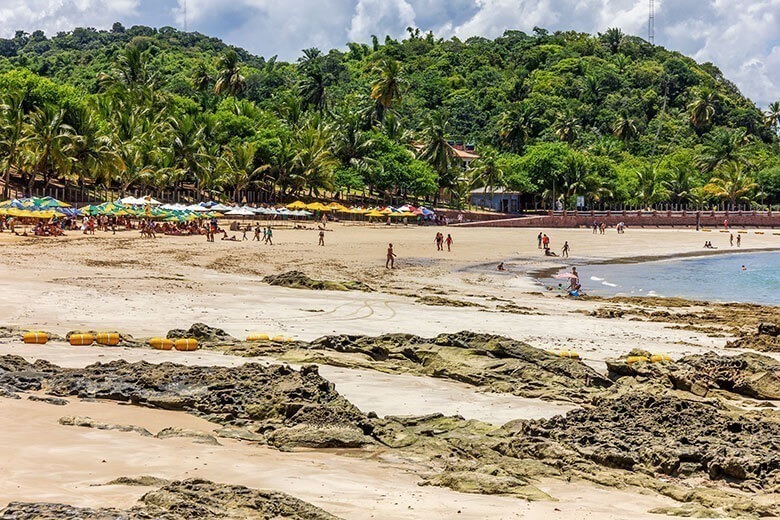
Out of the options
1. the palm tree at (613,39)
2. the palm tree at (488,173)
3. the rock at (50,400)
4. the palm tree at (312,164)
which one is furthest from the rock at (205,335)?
the palm tree at (613,39)

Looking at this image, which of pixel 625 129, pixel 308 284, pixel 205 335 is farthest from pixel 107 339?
pixel 625 129

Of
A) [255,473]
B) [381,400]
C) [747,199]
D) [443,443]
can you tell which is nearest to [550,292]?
[381,400]

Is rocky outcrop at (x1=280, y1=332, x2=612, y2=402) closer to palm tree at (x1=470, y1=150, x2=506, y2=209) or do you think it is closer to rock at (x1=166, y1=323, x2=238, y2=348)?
rock at (x1=166, y1=323, x2=238, y2=348)

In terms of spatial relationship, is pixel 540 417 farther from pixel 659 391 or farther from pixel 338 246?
pixel 338 246

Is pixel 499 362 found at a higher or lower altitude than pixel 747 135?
lower

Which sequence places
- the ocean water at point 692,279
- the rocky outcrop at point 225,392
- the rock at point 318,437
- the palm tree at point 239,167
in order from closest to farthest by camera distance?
the rock at point 318,437 → the rocky outcrop at point 225,392 → the ocean water at point 692,279 → the palm tree at point 239,167

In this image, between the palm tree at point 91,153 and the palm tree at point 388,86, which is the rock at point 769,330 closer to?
the palm tree at point 91,153

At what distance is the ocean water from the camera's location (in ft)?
115

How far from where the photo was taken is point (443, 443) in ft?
33.5

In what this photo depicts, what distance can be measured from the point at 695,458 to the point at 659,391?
10.8 ft

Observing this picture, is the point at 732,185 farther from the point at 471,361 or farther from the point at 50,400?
the point at 50,400

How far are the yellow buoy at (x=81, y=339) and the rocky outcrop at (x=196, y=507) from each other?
343 inches

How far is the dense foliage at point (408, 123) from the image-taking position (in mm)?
74688

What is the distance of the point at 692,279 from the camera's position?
139 ft
